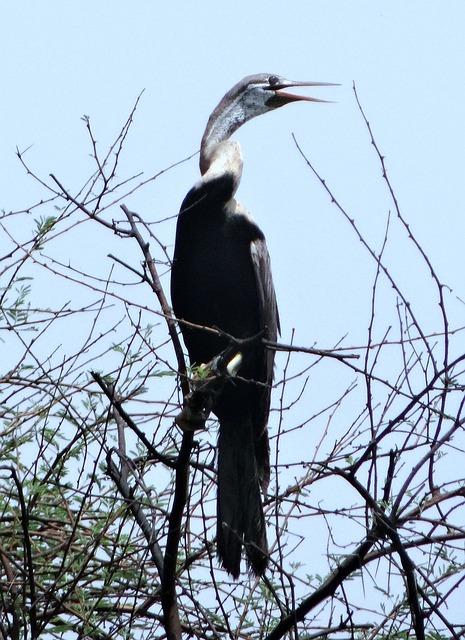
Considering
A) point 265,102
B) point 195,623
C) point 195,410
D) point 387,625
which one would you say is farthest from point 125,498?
point 265,102

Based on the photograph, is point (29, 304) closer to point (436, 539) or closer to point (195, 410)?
point (195, 410)

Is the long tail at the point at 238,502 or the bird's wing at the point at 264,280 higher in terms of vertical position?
the bird's wing at the point at 264,280

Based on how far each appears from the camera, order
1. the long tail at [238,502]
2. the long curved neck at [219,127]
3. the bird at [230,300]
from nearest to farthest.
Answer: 1. the long tail at [238,502]
2. the bird at [230,300]
3. the long curved neck at [219,127]

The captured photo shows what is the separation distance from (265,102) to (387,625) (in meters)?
2.65

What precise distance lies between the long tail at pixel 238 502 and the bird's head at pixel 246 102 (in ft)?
4.22

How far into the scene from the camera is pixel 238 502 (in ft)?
13.4

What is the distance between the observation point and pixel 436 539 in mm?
2965

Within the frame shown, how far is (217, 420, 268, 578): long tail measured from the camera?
3867mm

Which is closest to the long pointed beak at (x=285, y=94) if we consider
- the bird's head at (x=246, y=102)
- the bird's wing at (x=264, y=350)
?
the bird's head at (x=246, y=102)

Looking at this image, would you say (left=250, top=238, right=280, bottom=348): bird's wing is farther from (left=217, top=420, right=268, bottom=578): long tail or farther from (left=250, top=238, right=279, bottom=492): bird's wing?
(left=217, top=420, right=268, bottom=578): long tail

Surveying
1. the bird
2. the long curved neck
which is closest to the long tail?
the bird

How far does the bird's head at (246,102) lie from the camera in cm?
478

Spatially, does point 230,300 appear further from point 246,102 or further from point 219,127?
point 246,102

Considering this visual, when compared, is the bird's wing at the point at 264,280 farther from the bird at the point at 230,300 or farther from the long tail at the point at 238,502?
the long tail at the point at 238,502
